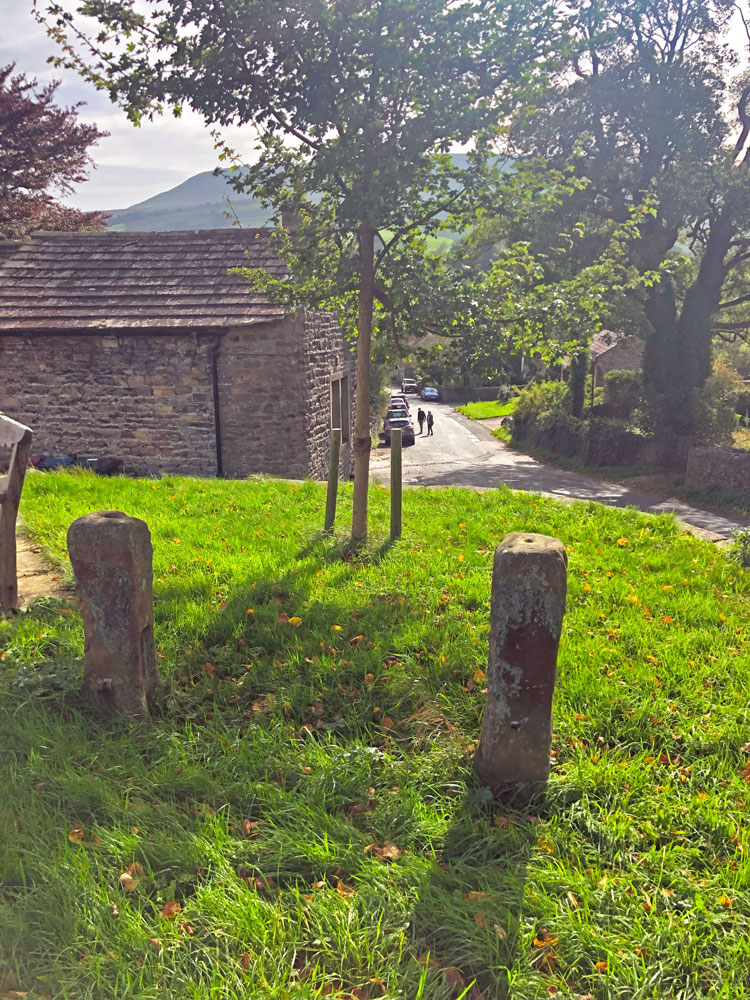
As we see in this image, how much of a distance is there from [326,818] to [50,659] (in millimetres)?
2558

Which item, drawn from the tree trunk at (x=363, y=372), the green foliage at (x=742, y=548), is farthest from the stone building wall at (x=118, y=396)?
the green foliage at (x=742, y=548)

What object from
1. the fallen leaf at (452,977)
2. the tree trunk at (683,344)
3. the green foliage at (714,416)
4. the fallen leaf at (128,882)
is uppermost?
the tree trunk at (683,344)

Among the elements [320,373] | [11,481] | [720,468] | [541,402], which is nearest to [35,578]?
[11,481]

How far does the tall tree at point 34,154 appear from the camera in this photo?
22.6 metres

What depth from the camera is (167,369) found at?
15.0 metres

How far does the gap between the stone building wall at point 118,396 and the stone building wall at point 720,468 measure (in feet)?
40.6

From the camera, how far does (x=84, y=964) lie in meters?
2.64

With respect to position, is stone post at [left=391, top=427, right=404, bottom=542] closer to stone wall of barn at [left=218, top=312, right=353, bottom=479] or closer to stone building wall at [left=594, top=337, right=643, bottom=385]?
stone wall of barn at [left=218, top=312, right=353, bottom=479]

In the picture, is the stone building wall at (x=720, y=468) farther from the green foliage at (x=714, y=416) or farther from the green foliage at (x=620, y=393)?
the green foliage at (x=620, y=393)

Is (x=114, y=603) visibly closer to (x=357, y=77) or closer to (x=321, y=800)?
(x=321, y=800)

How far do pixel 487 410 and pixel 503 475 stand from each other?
28814 millimetres

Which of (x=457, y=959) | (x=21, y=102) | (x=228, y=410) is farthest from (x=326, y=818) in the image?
(x=21, y=102)

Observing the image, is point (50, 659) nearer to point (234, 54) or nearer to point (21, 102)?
point (234, 54)

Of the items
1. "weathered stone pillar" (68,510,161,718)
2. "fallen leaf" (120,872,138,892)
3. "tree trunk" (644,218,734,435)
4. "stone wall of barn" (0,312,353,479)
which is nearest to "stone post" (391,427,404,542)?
"weathered stone pillar" (68,510,161,718)
